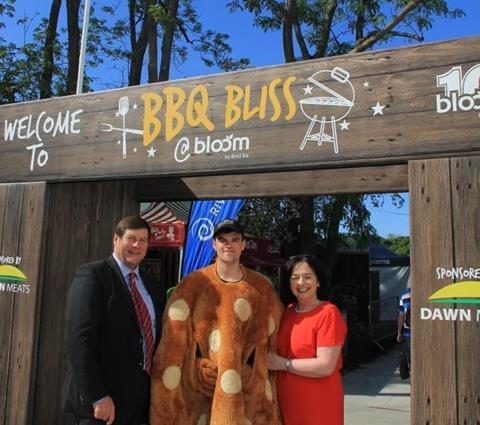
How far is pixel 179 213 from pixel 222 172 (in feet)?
21.2

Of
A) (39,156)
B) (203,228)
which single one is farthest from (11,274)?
(203,228)

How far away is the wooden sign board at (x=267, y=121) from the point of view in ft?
9.89

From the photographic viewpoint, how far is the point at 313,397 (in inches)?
118

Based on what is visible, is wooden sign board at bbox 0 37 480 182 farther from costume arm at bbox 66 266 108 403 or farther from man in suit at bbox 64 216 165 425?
costume arm at bbox 66 266 108 403

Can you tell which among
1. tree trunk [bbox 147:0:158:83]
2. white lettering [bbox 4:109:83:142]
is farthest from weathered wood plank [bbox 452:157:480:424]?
tree trunk [bbox 147:0:158:83]

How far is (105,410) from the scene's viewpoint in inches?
109

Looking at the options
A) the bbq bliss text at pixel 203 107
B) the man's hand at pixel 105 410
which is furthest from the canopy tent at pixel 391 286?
the man's hand at pixel 105 410

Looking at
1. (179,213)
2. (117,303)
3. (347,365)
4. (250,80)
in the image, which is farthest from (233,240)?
(347,365)

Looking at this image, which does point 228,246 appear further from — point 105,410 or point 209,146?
point 105,410

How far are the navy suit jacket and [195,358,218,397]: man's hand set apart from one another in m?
0.30

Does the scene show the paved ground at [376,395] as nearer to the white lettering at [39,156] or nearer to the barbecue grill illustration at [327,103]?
the barbecue grill illustration at [327,103]

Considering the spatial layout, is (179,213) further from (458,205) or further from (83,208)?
(458,205)

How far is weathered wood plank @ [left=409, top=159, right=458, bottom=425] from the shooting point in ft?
9.21

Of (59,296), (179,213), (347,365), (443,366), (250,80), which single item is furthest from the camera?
(347,365)
